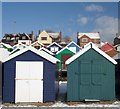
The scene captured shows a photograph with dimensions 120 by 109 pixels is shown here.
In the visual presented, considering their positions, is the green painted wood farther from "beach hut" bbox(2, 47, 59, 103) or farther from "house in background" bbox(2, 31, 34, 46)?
"house in background" bbox(2, 31, 34, 46)

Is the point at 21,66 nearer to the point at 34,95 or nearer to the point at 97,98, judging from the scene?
the point at 34,95

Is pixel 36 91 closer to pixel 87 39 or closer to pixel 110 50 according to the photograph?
pixel 110 50

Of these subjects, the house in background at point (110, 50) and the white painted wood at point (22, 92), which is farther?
the house in background at point (110, 50)

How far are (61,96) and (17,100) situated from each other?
3.22 m

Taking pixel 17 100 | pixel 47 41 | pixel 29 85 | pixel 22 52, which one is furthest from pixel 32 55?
pixel 47 41

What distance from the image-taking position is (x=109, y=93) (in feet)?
45.7

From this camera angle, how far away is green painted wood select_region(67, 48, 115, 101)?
13.9 m

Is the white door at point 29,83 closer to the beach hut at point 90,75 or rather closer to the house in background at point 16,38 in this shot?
the beach hut at point 90,75

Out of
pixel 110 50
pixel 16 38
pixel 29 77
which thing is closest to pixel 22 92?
pixel 29 77

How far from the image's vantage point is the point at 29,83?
1383 centimetres

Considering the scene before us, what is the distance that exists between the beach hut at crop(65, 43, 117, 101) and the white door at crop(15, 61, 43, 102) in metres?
1.47

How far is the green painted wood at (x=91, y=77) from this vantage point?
13.9 m

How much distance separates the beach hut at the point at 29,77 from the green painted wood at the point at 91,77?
105 centimetres

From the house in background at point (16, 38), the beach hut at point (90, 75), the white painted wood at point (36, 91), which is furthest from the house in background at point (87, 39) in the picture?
the white painted wood at point (36, 91)
